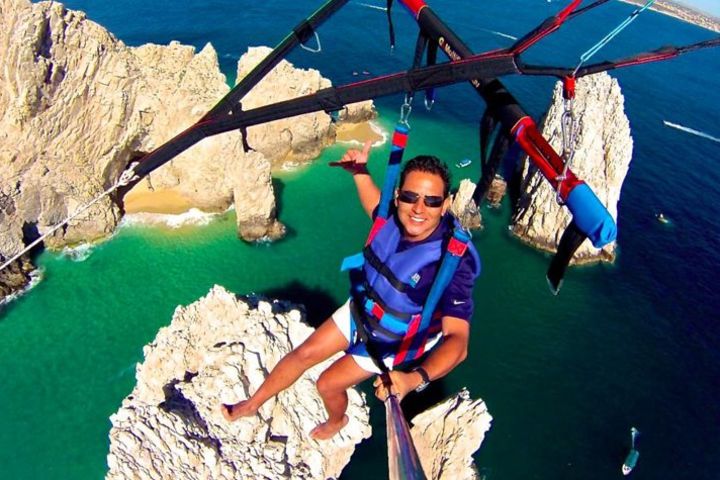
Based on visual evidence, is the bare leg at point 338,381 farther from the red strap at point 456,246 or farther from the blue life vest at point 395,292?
the red strap at point 456,246

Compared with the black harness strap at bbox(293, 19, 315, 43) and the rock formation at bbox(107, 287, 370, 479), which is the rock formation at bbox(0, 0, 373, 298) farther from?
the black harness strap at bbox(293, 19, 315, 43)

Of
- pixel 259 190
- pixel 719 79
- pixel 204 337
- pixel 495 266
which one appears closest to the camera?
pixel 204 337

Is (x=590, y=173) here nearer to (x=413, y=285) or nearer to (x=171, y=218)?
(x=171, y=218)

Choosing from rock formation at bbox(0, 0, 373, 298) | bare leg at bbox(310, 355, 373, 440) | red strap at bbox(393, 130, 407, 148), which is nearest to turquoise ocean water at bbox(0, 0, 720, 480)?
rock formation at bbox(0, 0, 373, 298)

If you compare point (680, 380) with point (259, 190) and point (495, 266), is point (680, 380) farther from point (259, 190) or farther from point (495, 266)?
point (259, 190)

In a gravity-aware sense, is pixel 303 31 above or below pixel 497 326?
above

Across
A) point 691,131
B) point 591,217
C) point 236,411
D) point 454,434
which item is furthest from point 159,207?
point 691,131

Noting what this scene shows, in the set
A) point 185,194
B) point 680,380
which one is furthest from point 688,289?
point 185,194
